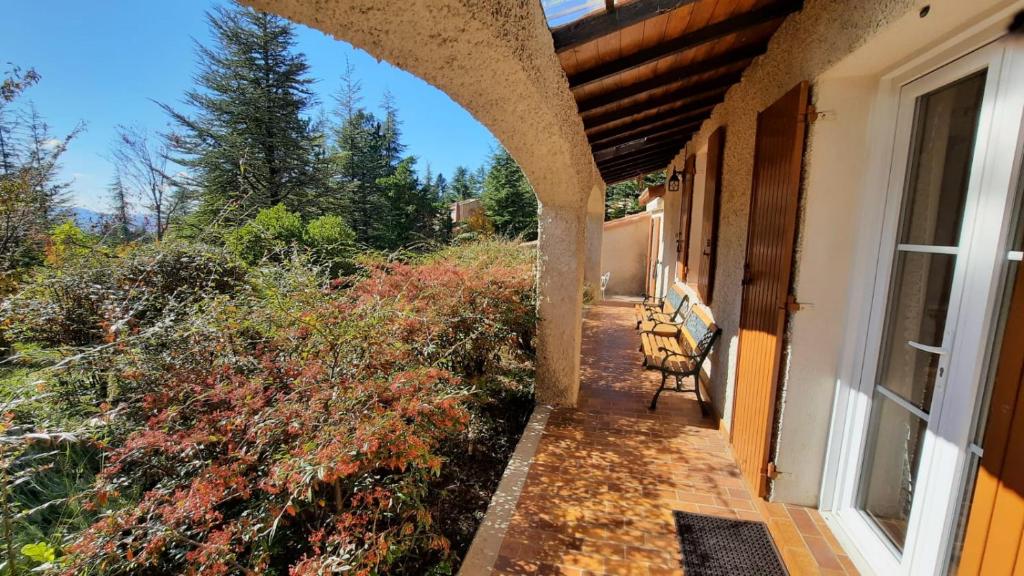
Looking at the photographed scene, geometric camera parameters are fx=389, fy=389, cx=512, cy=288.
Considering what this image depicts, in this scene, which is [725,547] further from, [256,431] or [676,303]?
[676,303]

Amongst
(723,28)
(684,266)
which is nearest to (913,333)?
(723,28)

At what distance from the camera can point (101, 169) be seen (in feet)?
50.9

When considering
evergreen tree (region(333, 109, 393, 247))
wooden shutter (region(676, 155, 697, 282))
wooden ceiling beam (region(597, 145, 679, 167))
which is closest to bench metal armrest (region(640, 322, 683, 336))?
wooden shutter (region(676, 155, 697, 282))

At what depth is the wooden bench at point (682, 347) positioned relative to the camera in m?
4.23

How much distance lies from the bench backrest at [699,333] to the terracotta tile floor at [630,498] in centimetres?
71

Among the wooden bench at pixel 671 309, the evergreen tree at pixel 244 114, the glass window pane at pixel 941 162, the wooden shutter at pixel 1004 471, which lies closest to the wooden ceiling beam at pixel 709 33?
the glass window pane at pixel 941 162

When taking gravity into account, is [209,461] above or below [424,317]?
below

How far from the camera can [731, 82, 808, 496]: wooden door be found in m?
2.52

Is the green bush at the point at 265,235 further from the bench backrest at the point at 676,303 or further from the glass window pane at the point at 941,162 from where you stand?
the glass window pane at the point at 941,162

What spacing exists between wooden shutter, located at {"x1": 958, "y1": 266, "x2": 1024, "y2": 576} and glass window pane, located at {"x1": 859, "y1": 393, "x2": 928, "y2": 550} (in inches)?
18.5

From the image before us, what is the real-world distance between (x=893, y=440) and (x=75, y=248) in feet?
23.3

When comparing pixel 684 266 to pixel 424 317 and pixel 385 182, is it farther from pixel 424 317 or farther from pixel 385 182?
pixel 385 182

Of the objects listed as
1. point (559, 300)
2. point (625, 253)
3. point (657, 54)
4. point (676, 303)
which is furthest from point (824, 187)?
point (625, 253)

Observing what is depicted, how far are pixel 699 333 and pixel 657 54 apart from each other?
316cm
